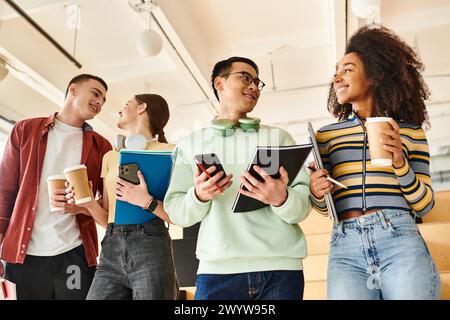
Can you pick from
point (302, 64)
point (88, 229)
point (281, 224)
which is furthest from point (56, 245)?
point (302, 64)

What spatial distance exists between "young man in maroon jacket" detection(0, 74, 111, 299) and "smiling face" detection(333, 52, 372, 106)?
1118 millimetres

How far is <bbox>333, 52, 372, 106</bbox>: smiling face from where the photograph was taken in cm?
150

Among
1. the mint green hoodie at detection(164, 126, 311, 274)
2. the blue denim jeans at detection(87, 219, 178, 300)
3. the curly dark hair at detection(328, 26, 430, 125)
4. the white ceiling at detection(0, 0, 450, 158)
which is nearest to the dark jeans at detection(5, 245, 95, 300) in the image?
the blue denim jeans at detection(87, 219, 178, 300)

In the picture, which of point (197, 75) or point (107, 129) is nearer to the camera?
point (197, 75)

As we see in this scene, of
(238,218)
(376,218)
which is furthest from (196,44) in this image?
(376,218)

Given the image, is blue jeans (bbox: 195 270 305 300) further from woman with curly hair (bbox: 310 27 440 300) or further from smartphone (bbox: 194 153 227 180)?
smartphone (bbox: 194 153 227 180)

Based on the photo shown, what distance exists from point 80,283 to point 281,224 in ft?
2.87

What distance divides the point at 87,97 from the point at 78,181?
61cm

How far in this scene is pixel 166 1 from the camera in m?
4.31

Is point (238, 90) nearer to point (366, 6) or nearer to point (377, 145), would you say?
point (377, 145)

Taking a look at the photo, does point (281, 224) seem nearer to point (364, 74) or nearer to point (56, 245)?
point (364, 74)

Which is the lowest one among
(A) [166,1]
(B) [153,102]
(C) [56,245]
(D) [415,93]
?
(C) [56,245]

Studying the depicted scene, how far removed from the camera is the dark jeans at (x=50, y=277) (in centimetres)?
165

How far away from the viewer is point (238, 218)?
1334 mm
